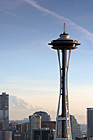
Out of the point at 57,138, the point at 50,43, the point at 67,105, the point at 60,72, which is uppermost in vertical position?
the point at 50,43

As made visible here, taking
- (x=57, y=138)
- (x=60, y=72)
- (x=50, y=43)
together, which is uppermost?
(x=50, y=43)

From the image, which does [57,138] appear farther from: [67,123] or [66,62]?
[66,62]

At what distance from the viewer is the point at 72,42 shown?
623 ft

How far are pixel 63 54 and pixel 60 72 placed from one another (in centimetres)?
796

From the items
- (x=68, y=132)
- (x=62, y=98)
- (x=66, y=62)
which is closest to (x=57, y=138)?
(x=68, y=132)

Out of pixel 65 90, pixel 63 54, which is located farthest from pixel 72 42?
pixel 65 90

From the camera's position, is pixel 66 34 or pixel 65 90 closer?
pixel 65 90

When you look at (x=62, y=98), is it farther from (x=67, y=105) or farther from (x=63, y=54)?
(x=63, y=54)

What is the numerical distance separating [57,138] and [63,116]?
1278cm

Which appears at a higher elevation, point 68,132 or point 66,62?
point 66,62

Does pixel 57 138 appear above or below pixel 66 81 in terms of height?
below

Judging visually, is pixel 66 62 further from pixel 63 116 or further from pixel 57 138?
pixel 57 138

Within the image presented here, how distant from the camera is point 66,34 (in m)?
197

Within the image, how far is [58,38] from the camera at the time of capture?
194750mm
